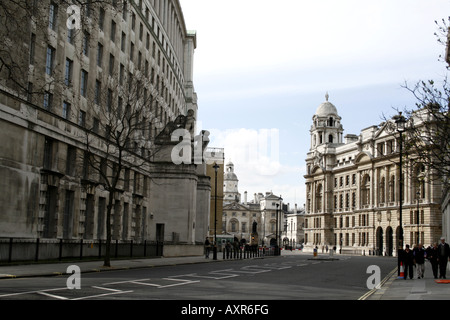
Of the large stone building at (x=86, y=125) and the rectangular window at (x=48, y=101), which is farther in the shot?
the rectangular window at (x=48, y=101)

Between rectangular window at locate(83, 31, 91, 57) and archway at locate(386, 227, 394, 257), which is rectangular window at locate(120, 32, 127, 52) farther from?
archway at locate(386, 227, 394, 257)

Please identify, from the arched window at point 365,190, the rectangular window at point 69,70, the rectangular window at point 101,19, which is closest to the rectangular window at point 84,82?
the rectangular window at point 69,70

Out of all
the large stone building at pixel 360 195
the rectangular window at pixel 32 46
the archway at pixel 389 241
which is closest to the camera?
the rectangular window at pixel 32 46

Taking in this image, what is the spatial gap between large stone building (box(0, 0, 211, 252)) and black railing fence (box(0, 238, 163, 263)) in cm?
122

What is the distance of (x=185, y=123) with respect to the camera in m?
52.4

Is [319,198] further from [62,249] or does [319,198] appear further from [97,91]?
[62,249]

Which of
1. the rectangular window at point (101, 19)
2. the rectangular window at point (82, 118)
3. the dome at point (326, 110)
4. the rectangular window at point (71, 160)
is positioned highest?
the dome at point (326, 110)

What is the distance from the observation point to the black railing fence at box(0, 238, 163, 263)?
79.8ft

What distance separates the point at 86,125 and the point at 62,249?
957 centimetres

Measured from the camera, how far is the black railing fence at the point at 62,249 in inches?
957

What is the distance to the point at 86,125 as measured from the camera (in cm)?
3616

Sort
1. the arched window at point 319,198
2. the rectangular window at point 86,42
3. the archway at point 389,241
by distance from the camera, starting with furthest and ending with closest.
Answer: the arched window at point 319,198 → the archway at point 389,241 → the rectangular window at point 86,42

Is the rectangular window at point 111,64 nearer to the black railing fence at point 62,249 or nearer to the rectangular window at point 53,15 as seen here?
the rectangular window at point 53,15
